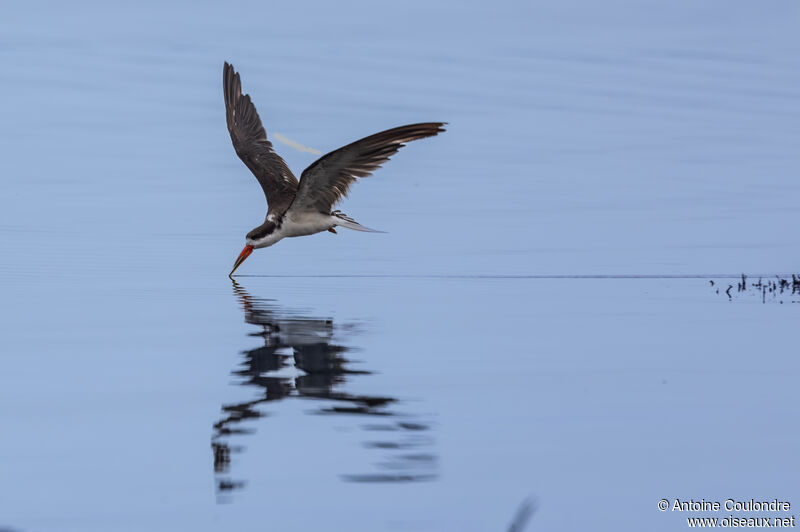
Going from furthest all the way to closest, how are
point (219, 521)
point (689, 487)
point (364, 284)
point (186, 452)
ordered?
point (364, 284)
point (186, 452)
point (689, 487)
point (219, 521)

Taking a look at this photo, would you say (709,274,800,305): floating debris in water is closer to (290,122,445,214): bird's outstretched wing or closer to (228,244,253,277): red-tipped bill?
(290,122,445,214): bird's outstretched wing

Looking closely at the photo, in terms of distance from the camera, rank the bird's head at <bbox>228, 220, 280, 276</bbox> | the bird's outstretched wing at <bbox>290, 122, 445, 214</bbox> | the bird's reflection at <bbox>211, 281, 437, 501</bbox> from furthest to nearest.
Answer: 1. the bird's head at <bbox>228, 220, 280, 276</bbox>
2. the bird's outstretched wing at <bbox>290, 122, 445, 214</bbox>
3. the bird's reflection at <bbox>211, 281, 437, 501</bbox>

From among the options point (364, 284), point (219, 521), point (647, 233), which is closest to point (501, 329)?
point (364, 284)

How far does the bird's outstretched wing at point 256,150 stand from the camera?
52.6 ft

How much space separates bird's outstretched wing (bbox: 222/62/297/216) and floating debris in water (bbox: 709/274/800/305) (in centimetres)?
472

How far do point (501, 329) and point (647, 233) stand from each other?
6.18 m

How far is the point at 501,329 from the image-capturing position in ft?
35.9

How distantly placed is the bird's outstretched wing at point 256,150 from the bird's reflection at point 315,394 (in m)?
4.08

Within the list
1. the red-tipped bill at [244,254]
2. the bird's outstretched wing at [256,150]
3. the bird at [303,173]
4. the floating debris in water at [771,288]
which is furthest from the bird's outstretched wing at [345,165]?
the floating debris in water at [771,288]

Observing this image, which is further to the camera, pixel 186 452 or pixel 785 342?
pixel 785 342

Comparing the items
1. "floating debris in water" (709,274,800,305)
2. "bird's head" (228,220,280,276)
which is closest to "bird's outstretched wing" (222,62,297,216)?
"bird's head" (228,220,280,276)

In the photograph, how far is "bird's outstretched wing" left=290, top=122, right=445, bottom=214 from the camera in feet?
41.3

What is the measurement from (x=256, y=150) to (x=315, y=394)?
9.19m

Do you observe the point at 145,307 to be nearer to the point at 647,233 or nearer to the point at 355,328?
the point at 355,328
